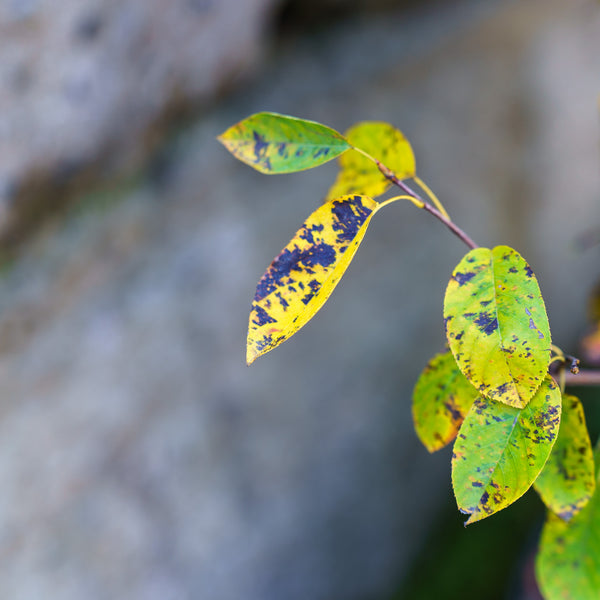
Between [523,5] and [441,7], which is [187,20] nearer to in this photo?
[441,7]

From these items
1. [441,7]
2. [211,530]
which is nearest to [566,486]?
[211,530]

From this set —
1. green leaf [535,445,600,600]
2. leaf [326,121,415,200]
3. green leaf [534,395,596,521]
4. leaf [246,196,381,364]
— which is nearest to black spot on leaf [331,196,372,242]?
leaf [246,196,381,364]

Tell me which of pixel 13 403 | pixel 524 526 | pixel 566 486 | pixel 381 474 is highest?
pixel 13 403

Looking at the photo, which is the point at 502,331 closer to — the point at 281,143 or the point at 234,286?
the point at 281,143

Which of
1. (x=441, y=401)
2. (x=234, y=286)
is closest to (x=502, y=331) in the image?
(x=441, y=401)

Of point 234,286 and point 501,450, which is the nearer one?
point 501,450

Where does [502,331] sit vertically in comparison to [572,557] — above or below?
above
